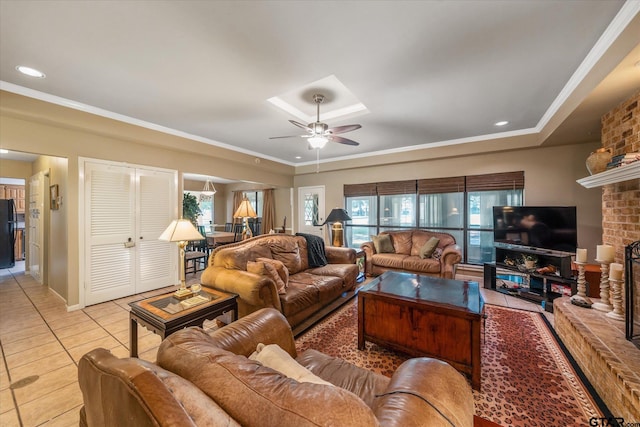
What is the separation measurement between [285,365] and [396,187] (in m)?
5.26

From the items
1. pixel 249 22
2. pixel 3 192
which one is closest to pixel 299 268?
pixel 249 22

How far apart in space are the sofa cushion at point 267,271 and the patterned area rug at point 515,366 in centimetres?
57

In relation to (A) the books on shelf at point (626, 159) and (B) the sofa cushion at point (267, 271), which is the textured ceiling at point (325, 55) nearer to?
(A) the books on shelf at point (626, 159)

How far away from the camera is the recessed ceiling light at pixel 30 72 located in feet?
7.84

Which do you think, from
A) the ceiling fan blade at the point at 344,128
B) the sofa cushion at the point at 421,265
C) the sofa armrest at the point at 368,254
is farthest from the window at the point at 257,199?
the ceiling fan blade at the point at 344,128

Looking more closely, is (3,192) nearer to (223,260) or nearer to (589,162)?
(223,260)

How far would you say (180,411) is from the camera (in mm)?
575

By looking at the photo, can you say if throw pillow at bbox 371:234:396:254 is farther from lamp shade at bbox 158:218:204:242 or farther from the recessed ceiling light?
the recessed ceiling light

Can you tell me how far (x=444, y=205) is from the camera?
5.28 meters

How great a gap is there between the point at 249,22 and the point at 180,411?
2285 mm

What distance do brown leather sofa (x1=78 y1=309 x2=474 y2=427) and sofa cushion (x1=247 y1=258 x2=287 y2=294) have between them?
1452mm

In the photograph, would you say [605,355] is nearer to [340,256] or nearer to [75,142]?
[340,256]

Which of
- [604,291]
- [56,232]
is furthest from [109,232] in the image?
[604,291]

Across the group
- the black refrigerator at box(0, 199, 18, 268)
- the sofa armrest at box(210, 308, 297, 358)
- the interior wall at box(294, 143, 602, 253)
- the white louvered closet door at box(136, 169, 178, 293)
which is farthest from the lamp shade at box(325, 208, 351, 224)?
the black refrigerator at box(0, 199, 18, 268)
